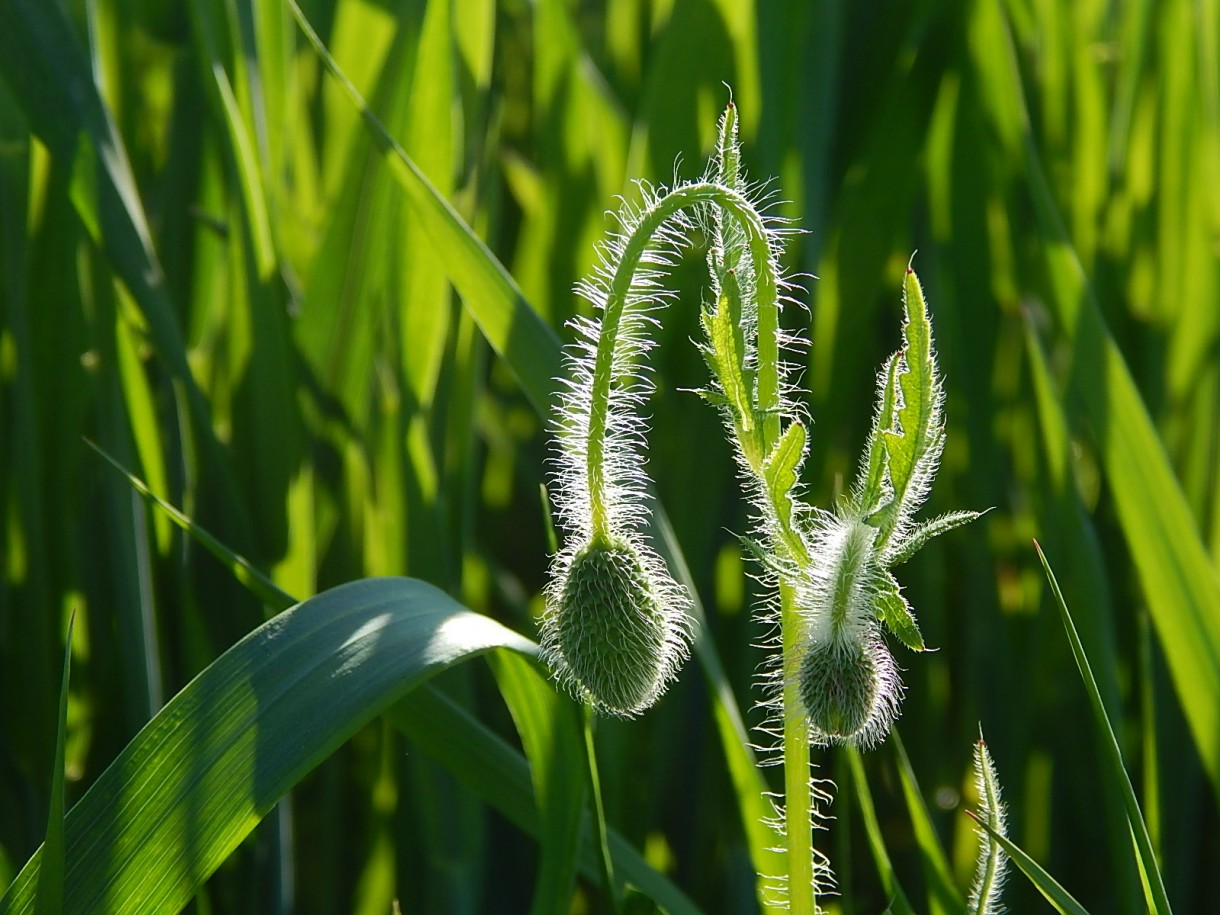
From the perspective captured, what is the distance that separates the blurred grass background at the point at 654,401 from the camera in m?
1.22

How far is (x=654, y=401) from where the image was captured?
1.51 m

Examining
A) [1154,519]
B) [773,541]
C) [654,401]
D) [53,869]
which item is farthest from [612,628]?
[654,401]

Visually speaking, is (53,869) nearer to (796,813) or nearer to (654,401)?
(796,813)

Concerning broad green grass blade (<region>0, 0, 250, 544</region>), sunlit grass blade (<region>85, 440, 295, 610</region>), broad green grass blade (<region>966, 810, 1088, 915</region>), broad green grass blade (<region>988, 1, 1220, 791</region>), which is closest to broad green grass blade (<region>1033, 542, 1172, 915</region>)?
broad green grass blade (<region>966, 810, 1088, 915</region>)

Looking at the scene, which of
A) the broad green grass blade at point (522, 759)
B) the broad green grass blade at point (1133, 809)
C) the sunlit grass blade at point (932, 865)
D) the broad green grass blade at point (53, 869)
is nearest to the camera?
the broad green grass blade at point (53, 869)

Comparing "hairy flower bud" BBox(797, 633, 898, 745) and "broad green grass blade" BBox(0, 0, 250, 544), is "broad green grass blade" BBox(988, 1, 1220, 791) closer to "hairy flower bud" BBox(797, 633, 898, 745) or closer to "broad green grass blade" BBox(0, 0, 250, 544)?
"hairy flower bud" BBox(797, 633, 898, 745)

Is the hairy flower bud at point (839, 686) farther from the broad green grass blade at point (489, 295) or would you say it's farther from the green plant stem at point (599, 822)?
the broad green grass blade at point (489, 295)

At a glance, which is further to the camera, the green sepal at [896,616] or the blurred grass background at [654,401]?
the blurred grass background at [654,401]

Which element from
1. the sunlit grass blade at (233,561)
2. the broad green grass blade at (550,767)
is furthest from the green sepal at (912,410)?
the sunlit grass blade at (233,561)

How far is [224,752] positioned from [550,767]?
0.28m

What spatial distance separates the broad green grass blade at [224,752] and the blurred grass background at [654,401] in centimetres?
42

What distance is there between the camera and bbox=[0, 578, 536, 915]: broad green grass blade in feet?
2.37

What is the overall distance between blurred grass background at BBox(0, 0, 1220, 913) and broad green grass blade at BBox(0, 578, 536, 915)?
0.42 meters

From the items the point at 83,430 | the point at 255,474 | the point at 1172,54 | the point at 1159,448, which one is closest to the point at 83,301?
the point at 83,430
